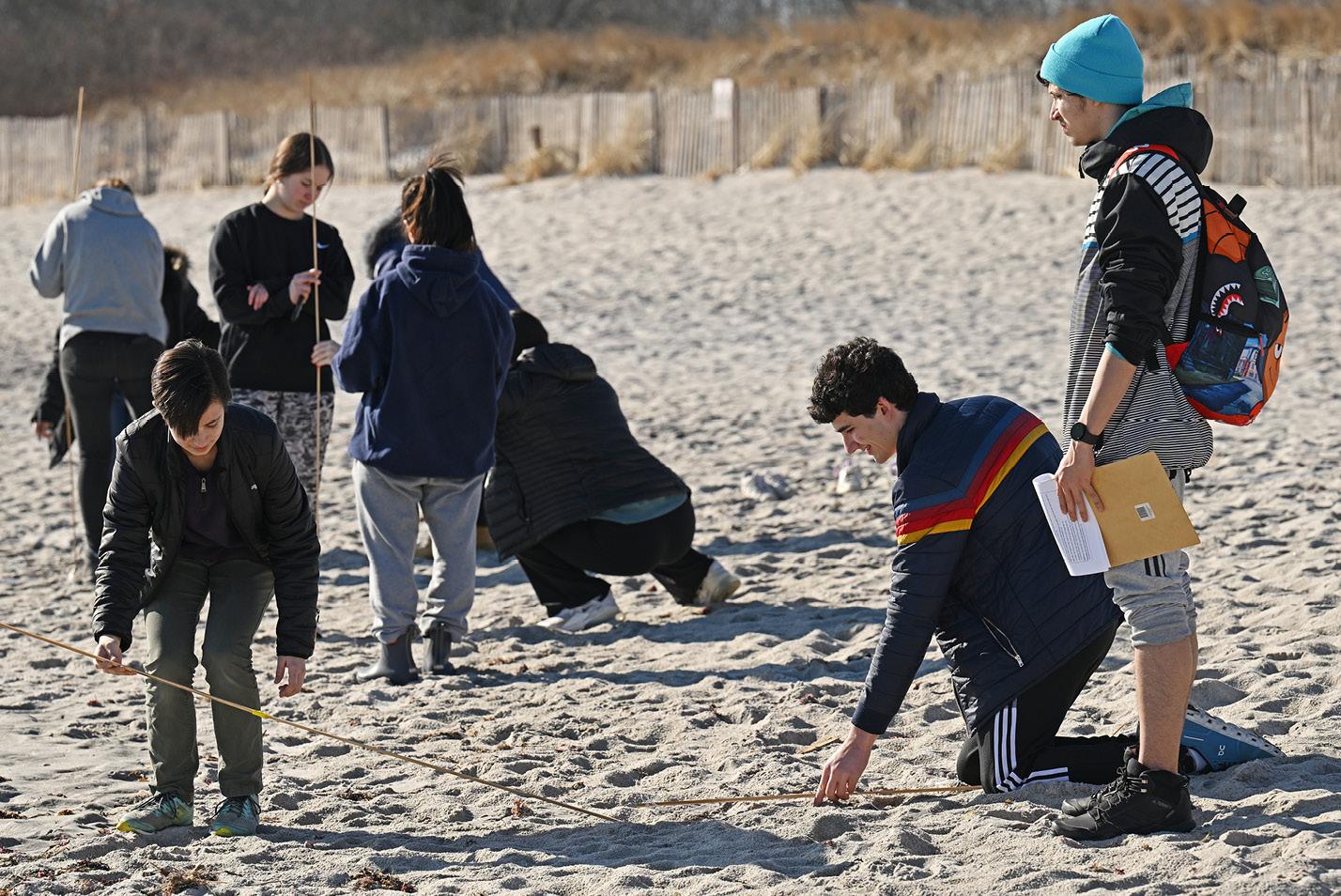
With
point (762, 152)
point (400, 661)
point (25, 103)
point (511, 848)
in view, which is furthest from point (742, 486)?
point (25, 103)

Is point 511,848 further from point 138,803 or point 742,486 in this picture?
point 742,486

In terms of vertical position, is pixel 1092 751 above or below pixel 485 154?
below

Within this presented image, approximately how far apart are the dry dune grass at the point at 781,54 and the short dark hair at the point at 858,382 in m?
16.2

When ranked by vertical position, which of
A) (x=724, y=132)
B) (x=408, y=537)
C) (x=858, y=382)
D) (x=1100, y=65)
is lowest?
(x=408, y=537)

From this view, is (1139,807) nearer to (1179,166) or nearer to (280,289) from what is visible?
(1179,166)

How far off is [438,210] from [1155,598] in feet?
9.10

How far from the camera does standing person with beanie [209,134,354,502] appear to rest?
18.6 feet

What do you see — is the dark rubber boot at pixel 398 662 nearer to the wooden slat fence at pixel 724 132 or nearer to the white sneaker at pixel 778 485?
the white sneaker at pixel 778 485

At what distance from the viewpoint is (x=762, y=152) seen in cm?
1852

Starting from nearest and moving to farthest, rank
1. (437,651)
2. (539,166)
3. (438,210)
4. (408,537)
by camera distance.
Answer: (438,210)
(408,537)
(437,651)
(539,166)

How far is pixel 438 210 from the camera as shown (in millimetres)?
4773

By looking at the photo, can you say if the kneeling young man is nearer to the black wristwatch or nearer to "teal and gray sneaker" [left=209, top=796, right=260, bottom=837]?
the black wristwatch

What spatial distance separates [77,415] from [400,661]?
2.13 m

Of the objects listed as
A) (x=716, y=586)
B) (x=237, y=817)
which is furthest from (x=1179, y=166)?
(x=716, y=586)
